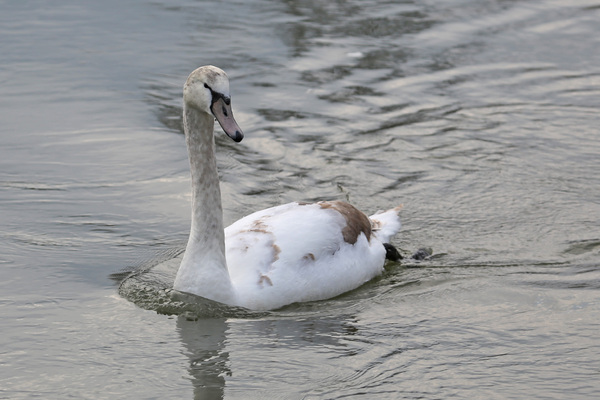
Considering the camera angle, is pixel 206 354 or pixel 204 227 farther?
pixel 204 227

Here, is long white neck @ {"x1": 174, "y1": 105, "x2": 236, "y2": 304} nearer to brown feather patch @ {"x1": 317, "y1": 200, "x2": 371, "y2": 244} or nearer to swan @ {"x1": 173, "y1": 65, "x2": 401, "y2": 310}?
swan @ {"x1": 173, "y1": 65, "x2": 401, "y2": 310}

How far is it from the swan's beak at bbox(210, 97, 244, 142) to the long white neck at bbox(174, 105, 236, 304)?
306 mm

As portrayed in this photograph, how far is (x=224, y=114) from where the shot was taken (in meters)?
6.75

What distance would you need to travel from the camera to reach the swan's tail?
28.8 ft

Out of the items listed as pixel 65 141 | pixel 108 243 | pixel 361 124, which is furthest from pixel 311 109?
pixel 108 243

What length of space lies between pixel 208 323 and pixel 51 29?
8.88 metres

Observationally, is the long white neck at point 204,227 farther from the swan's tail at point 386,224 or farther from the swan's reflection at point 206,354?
the swan's tail at point 386,224

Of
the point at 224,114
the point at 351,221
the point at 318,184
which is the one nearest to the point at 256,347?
the point at 224,114

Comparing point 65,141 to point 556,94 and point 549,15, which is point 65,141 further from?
point 549,15

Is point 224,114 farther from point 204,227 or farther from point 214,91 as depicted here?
point 204,227

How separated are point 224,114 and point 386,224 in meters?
2.62

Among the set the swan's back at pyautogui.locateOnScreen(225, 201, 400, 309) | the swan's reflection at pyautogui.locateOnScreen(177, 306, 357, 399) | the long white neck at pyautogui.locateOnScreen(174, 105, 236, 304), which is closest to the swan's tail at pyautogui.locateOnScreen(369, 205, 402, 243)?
the swan's back at pyautogui.locateOnScreen(225, 201, 400, 309)

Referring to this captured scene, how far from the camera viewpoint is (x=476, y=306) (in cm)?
740

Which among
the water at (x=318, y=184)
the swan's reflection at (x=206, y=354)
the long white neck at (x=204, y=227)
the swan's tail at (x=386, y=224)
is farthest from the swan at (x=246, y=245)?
the swan's tail at (x=386, y=224)
